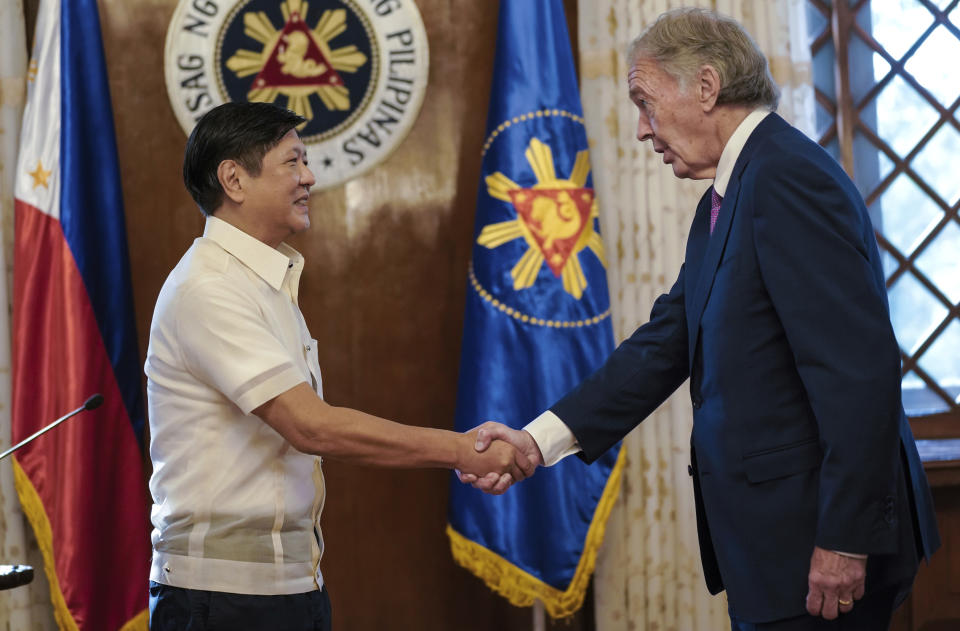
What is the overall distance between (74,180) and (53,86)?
285mm

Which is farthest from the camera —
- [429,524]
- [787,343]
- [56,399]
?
[429,524]

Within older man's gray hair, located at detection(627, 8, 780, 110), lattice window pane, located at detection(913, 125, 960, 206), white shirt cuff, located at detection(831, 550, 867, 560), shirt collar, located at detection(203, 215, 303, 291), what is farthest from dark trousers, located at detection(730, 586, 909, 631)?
lattice window pane, located at detection(913, 125, 960, 206)

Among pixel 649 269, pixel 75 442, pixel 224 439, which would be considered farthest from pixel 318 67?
pixel 224 439

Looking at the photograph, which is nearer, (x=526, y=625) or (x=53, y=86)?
(x=53, y=86)

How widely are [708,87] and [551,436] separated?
30.7 inches

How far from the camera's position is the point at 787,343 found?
1456 mm

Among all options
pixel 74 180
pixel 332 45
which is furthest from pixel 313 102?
pixel 74 180

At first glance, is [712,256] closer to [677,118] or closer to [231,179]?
[677,118]

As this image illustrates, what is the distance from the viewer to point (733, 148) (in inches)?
63.5

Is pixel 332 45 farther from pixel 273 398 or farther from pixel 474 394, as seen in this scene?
pixel 273 398

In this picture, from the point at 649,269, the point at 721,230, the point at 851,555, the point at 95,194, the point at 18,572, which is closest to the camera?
the point at 851,555

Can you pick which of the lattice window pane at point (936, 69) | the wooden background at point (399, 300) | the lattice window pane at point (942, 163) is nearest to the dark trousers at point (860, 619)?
the wooden background at point (399, 300)

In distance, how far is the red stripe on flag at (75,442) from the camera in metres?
2.68

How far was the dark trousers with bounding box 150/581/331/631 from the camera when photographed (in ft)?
4.83
